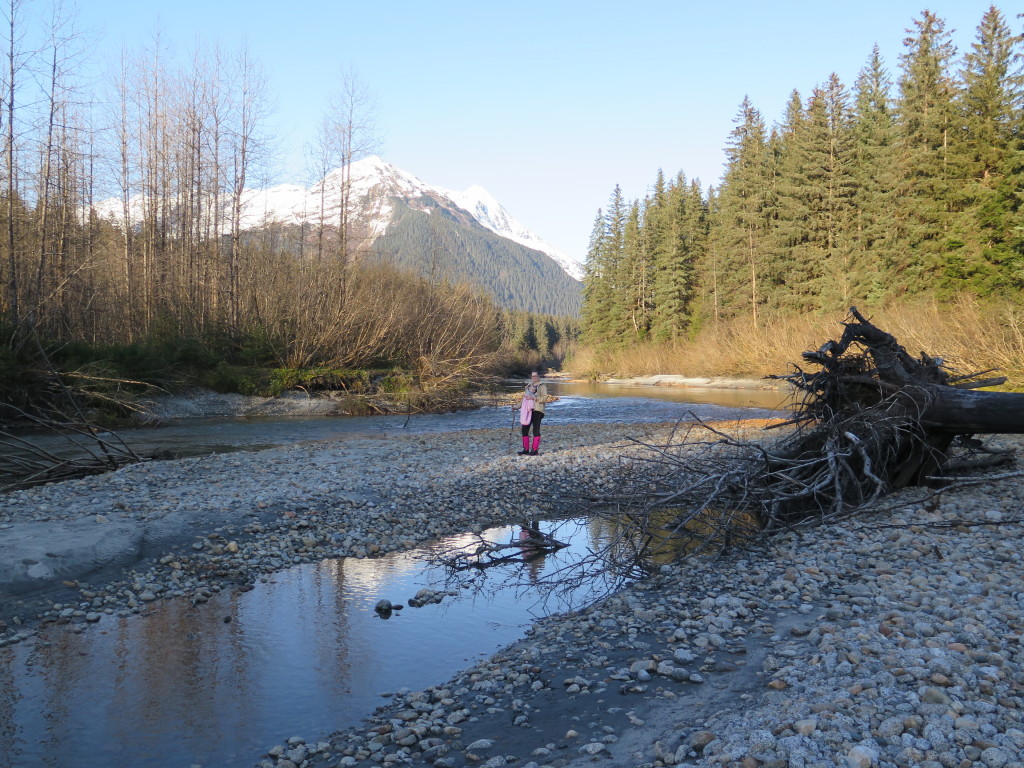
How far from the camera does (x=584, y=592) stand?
6.86 metres

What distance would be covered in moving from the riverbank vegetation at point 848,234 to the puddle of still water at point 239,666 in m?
19.8

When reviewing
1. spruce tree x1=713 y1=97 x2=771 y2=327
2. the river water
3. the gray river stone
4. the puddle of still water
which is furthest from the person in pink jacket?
spruce tree x1=713 y1=97 x2=771 y2=327

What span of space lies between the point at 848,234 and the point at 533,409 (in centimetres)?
3580

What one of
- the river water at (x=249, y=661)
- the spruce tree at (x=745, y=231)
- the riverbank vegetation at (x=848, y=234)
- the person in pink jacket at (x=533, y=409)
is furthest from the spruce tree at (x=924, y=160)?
the river water at (x=249, y=661)

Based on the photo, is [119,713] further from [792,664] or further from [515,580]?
[792,664]

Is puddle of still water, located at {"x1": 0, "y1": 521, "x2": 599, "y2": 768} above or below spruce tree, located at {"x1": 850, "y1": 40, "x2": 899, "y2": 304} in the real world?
below

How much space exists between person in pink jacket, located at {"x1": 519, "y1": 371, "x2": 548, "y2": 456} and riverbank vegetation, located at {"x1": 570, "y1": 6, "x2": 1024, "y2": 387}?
14265 millimetres

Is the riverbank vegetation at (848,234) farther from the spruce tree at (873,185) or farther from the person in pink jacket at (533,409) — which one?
the person in pink jacket at (533,409)

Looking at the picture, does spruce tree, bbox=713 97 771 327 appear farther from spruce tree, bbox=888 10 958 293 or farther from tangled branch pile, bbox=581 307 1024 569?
tangled branch pile, bbox=581 307 1024 569

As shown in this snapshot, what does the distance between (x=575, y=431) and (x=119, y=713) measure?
1588 centimetres

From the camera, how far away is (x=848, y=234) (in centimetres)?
4231

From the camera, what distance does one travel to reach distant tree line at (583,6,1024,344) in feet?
104

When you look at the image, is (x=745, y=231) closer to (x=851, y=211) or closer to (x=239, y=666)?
(x=851, y=211)

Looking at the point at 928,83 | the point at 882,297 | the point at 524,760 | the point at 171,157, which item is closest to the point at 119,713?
the point at 524,760
